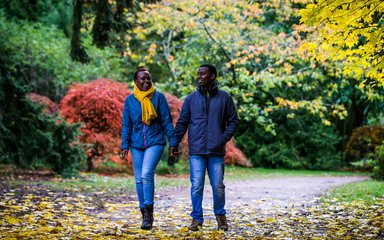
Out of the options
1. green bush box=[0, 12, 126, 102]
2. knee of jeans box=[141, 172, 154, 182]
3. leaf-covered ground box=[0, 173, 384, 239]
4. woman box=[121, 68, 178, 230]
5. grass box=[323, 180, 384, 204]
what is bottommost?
leaf-covered ground box=[0, 173, 384, 239]

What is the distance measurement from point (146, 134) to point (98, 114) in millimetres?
10116

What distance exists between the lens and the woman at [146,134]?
6297mm

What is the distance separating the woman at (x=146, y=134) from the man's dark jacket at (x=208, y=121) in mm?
238

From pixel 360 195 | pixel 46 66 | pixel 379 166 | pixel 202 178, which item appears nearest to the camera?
pixel 202 178

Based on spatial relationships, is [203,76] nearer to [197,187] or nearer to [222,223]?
[197,187]

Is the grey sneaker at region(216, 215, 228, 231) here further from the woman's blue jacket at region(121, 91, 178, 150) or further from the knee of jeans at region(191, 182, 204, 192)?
the woman's blue jacket at region(121, 91, 178, 150)

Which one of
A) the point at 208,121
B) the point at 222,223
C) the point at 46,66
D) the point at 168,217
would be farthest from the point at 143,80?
the point at 46,66

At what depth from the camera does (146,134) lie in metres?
6.34

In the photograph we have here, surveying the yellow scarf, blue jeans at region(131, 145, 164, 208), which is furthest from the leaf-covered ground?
the yellow scarf

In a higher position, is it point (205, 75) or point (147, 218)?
point (205, 75)

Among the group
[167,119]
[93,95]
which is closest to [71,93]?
[93,95]

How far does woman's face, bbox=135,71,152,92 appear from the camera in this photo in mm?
6445

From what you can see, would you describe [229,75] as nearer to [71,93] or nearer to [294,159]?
[71,93]

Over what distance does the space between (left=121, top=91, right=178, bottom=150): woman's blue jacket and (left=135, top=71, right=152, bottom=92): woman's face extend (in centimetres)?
14
